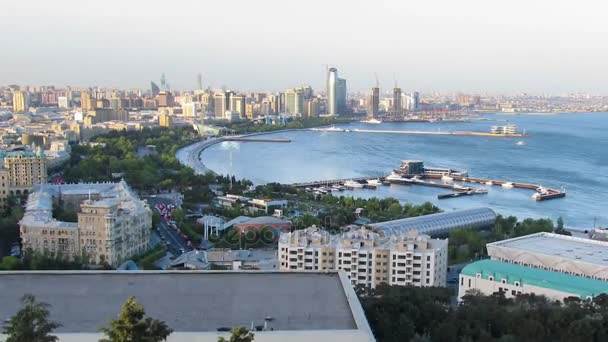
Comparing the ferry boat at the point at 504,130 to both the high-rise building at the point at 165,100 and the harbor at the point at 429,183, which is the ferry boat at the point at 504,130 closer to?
the harbor at the point at 429,183

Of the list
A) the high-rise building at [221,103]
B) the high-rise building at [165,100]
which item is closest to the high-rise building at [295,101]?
the high-rise building at [221,103]

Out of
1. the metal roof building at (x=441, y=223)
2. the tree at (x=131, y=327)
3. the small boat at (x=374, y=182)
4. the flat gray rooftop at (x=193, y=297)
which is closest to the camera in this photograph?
the tree at (x=131, y=327)

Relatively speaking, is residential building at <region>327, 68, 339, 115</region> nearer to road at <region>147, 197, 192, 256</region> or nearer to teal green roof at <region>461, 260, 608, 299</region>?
road at <region>147, 197, 192, 256</region>

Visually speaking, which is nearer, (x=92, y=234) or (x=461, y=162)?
(x=92, y=234)

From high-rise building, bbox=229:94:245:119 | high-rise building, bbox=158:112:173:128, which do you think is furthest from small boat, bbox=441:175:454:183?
high-rise building, bbox=229:94:245:119

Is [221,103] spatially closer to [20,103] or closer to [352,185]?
[20,103]

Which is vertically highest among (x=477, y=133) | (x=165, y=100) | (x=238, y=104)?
(x=165, y=100)

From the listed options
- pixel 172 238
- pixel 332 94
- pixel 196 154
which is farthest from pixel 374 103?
pixel 172 238
